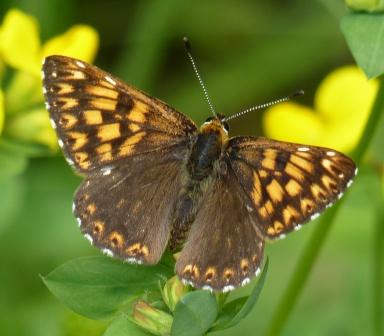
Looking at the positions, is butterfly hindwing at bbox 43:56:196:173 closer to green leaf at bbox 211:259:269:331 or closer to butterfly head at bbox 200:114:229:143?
butterfly head at bbox 200:114:229:143

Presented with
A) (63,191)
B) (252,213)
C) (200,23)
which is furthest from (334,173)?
(200,23)

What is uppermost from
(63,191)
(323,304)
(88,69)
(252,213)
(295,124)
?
(88,69)

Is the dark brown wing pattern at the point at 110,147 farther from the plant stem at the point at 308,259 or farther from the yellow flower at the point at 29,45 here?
the yellow flower at the point at 29,45

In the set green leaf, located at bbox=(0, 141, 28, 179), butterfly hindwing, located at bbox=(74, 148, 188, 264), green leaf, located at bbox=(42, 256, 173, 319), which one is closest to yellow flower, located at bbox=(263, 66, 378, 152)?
butterfly hindwing, located at bbox=(74, 148, 188, 264)

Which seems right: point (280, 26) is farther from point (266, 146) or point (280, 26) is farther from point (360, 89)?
point (266, 146)

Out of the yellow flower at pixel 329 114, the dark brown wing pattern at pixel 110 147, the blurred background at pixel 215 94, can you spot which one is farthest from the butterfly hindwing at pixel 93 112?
the blurred background at pixel 215 94

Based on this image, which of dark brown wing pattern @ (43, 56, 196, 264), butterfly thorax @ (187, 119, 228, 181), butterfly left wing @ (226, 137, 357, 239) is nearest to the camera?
butterfly left wing @ (226, 137, 357, 239)
